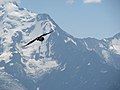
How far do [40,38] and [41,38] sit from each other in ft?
0.43

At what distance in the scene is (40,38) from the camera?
4316 cm

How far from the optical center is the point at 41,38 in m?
43.2
